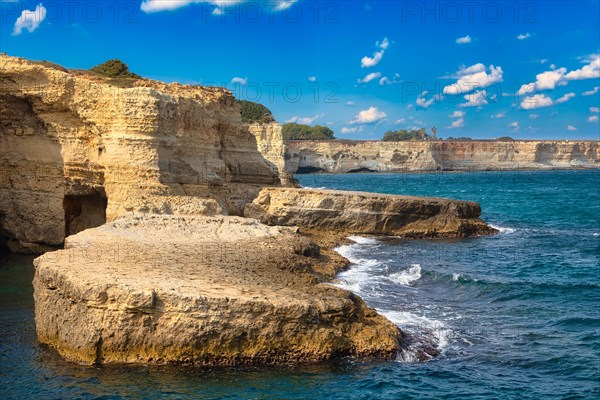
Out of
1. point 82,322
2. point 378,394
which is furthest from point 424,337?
point 82,322

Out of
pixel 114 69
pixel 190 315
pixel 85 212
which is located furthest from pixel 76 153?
pixel 114 69

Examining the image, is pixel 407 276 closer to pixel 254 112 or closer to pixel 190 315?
pixel 190 315

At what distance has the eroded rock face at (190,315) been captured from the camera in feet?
39.0

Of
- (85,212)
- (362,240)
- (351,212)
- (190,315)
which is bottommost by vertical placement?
(362,240)

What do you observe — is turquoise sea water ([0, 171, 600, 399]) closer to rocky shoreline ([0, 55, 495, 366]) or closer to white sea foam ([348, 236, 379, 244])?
rocky shoreline ([0, 55, 495, 366])

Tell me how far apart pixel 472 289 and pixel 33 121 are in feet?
56.6

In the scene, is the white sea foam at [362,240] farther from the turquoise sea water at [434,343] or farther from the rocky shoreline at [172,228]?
the turquoise sea water at [434,343]

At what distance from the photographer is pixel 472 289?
806 inches

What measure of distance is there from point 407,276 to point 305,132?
14893 cm

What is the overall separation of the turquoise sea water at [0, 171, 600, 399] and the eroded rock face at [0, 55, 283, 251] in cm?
224

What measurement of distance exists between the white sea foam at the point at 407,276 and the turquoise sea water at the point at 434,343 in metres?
0.04

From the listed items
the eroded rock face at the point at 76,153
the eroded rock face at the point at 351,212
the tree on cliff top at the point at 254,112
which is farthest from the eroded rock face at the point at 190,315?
the tree on cliff top at the point at 254,112

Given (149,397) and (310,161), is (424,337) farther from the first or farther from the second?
(310,161)

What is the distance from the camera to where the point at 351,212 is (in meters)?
31.8
